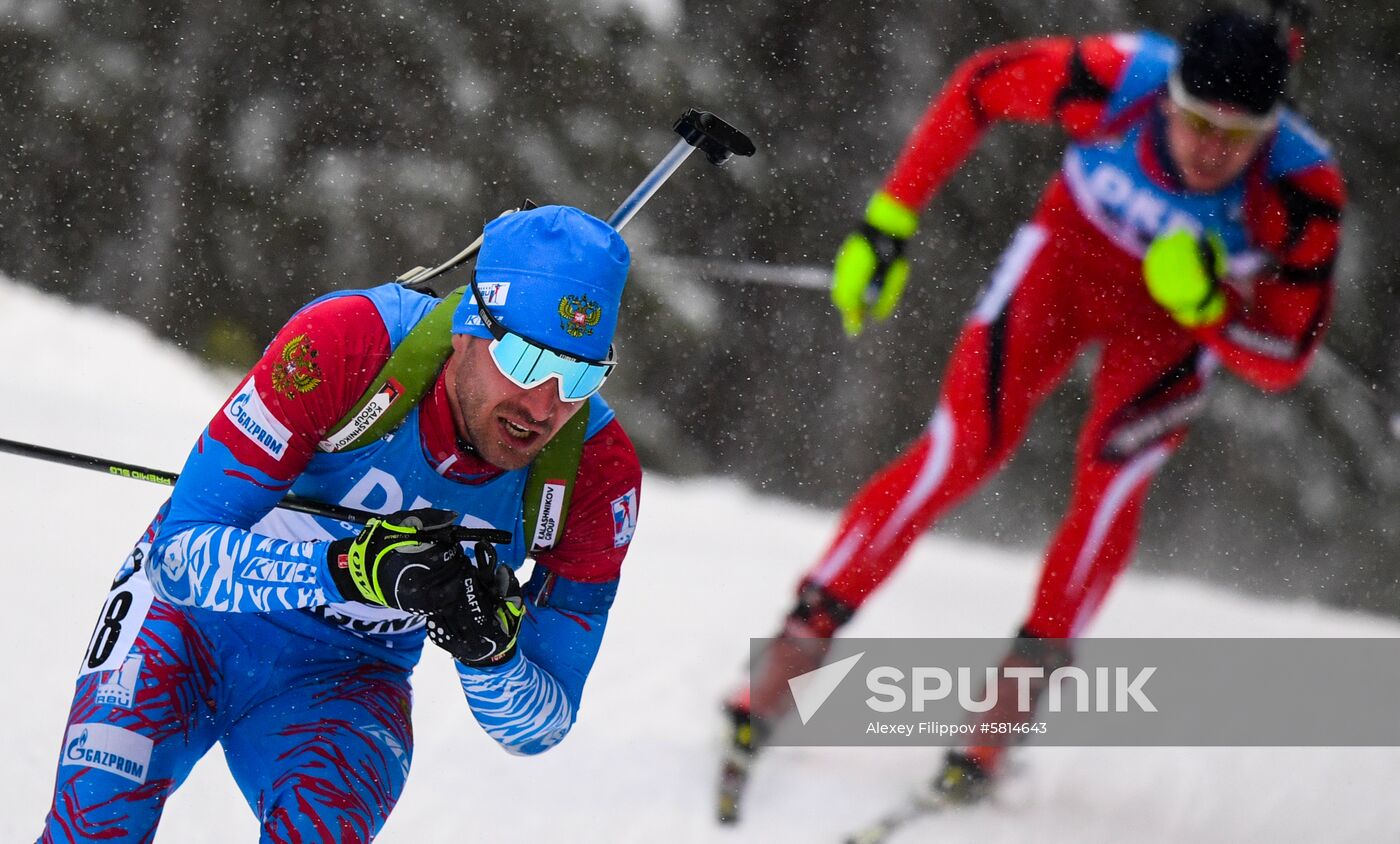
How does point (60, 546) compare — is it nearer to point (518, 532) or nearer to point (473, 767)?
point (473, 767)

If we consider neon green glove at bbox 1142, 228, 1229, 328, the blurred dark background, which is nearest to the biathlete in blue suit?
neon green glove at bbox 1142, 228, 1229, 328

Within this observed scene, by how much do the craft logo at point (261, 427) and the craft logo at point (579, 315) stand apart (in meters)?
0.36

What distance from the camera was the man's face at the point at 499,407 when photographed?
5.14 feet

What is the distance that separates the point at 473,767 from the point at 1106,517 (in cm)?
146

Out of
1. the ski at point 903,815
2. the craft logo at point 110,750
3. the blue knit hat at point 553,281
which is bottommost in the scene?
the ski at point 903,815

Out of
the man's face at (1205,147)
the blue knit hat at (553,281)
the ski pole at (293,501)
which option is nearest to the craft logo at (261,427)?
the ski pole at (293,501)

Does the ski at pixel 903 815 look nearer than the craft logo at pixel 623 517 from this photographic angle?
No

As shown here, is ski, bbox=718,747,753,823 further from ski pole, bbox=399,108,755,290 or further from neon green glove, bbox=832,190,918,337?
ski pole, bbox=399,108,755,290

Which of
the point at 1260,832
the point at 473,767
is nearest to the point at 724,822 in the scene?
the point at 473,767

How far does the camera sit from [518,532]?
1.72 m

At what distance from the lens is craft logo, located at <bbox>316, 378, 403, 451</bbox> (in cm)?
159

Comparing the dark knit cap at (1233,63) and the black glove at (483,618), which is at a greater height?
the black glove at (483,618)

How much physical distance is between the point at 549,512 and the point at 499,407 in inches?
7.2

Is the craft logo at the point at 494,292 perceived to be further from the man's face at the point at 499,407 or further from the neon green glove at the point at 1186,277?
the neon green glove at the point at 1186,277
